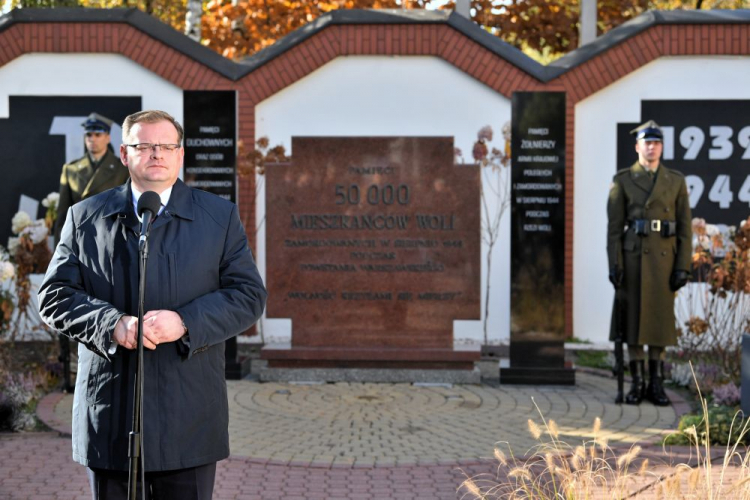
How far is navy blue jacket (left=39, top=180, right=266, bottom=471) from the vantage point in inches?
143

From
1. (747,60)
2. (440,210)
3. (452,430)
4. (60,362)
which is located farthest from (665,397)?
(60,362)

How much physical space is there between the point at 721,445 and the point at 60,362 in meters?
5.74

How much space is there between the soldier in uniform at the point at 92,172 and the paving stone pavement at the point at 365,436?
1.74 meters

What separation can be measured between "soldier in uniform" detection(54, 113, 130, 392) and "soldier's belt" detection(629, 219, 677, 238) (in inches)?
175

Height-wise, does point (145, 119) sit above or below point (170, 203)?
above

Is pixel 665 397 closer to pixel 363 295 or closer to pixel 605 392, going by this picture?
pixel 605 392

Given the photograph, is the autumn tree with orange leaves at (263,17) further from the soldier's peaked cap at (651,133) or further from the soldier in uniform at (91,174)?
the soldier's peaked cap at (651,133)

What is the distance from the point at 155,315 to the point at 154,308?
0.15 meters

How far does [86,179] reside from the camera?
909 centimetres

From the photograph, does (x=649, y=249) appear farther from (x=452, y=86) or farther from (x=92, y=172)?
(x=92, y=172)

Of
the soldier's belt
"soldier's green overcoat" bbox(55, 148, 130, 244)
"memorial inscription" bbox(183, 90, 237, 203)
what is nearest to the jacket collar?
"soldier's green overcoat" bbox(55, 148, 130, 244)

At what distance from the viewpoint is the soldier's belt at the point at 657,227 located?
8469 mm

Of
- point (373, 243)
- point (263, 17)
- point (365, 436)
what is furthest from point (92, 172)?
point (263, 17)

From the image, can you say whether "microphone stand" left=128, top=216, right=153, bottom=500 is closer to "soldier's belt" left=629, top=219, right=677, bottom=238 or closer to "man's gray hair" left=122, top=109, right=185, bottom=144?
"man's gray hair" left=122, top=109, right=185, bottom=144
